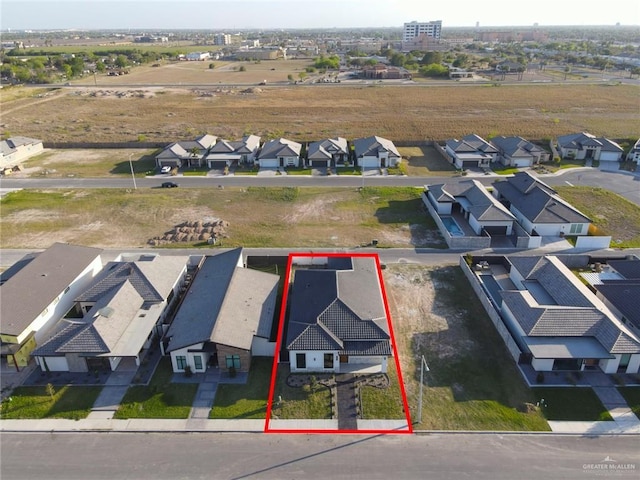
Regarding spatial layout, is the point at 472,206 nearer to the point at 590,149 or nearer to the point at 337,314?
the point at 337,314

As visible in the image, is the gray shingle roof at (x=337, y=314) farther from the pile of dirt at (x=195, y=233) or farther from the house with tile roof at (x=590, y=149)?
the house with tile roof at (x=590, y=149)

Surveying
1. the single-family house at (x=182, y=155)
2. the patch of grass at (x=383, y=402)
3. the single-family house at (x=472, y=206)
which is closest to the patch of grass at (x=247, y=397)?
the patch of grass at (x=383, y=402)

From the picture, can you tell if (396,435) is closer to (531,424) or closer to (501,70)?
(531,424)

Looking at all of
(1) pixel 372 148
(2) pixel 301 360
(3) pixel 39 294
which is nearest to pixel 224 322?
(2) pixel 301 360

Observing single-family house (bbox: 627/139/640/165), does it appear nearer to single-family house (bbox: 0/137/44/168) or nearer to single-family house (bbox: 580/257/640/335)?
single-family house (bbox: 580/257/640/335)

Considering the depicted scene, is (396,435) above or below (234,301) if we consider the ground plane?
below

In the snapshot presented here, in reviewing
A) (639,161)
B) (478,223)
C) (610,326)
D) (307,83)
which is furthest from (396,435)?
(307,83)

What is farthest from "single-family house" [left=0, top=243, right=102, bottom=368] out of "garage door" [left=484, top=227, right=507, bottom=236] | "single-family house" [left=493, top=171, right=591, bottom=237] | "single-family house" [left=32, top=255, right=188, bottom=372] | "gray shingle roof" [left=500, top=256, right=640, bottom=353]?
"single-family house" [left=493, top=171, right=591, bottom=237]
